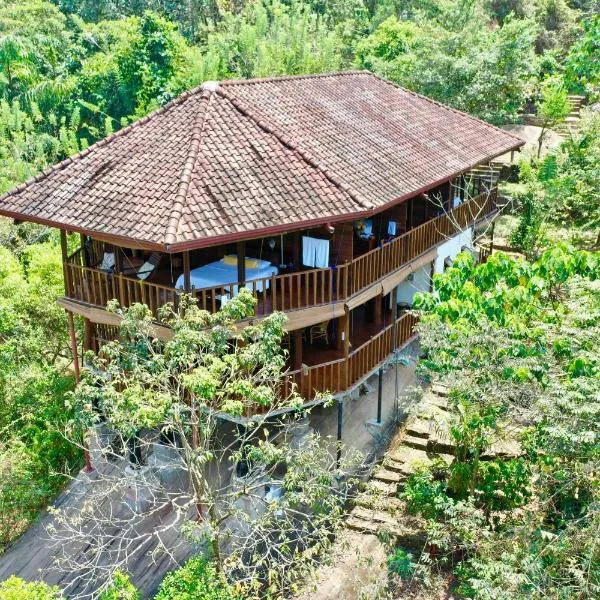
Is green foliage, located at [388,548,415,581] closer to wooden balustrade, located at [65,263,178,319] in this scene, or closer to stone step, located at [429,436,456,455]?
stone step, located at [429,436,456,455]

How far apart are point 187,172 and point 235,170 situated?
1.07m

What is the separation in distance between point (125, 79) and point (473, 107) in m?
18.6

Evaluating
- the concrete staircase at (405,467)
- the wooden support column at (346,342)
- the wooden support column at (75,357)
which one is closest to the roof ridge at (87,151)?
the wooden support column at (75,357)

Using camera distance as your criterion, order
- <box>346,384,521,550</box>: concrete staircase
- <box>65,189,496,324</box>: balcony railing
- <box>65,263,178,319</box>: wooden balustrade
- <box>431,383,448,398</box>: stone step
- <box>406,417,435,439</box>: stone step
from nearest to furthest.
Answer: <box>65,263,178,319</box>: wooden balustrade → <box>65,189,496,324</box>: balcony railing → <box>346,384,521,550</box>: concrete staircase → <box>406,417,435,439</box>: stone step → <box>431,383,448,398</box>: stone step

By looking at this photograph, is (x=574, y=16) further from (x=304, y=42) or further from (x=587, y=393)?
(x=587, y=393)

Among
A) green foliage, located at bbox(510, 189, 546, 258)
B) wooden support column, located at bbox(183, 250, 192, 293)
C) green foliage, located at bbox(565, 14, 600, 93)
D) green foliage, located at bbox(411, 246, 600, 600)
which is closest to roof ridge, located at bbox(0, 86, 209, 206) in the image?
wooden support column, located at bbox(183, 250, 192, 293)

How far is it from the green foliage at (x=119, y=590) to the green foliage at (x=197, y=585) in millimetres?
586

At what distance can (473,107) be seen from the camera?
29.8 meters

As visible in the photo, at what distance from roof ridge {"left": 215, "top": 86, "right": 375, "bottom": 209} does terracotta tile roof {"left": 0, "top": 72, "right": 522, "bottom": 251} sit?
1.1 inches

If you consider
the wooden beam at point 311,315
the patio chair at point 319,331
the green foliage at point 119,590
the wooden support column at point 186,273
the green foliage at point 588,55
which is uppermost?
the green foliage at point 588,55

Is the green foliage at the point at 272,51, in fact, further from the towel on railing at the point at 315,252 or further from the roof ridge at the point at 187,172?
the towel on railing at the point at 315,252

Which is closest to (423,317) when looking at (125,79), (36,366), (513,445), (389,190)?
(389,190)

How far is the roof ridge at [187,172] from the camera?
42.0ft

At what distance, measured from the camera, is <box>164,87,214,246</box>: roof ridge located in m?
12.8
